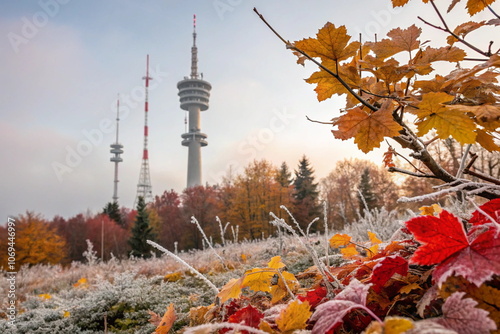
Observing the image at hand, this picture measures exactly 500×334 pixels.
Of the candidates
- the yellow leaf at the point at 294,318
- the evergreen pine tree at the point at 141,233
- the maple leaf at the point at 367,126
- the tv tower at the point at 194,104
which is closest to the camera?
the yellow leaf at the point at 294,318

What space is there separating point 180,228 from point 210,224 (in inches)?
189

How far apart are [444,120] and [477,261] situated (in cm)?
33

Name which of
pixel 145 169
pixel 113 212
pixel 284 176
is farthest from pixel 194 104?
pixel 284 176

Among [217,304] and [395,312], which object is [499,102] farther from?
[217,304]

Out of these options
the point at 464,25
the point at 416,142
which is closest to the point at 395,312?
the point at 416,142

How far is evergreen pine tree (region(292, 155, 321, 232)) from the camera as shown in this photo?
29.3 metres

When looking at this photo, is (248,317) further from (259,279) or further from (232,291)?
(259,279)

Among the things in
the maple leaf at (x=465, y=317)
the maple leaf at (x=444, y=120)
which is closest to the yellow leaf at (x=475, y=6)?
the maple leaf at (x=444, y=120)

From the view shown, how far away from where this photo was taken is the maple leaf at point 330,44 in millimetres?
673

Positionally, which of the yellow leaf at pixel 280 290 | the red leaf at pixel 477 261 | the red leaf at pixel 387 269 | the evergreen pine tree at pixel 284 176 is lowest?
the yellow leaf at pixel 280 290

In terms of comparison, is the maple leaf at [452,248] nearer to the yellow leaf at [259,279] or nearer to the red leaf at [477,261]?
the red leaf at [477,261]

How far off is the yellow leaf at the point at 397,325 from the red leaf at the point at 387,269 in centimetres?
29

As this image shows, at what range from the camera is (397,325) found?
38 centimetres

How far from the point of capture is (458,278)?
525 millimetres
